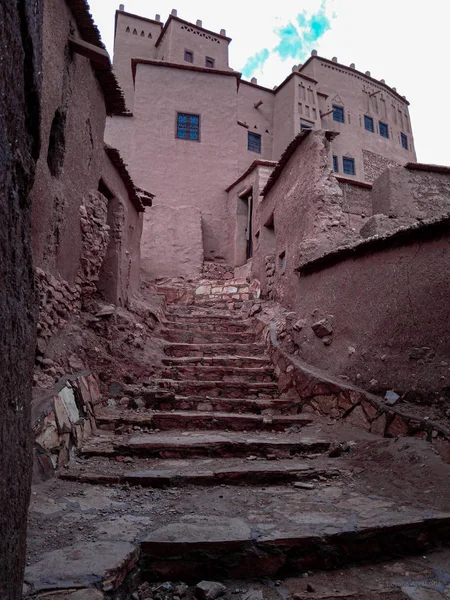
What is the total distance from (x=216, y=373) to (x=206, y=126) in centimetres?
1257

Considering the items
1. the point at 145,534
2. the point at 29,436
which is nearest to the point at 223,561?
the point at 145,534

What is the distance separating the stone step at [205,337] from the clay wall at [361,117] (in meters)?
18.6

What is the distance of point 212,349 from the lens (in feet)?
23.5

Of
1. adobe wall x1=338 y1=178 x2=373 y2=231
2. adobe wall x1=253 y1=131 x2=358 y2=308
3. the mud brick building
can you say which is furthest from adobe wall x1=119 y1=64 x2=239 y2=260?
adobe wall x1=253 y1=131 x2=358 y2=308

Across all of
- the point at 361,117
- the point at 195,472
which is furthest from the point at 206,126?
the point at 195,472

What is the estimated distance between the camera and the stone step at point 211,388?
19.1 ft

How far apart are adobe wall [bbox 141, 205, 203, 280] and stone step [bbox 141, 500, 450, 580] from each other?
10.4 metres

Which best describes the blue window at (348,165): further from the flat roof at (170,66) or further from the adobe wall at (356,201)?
the adobe wall at (356,201)

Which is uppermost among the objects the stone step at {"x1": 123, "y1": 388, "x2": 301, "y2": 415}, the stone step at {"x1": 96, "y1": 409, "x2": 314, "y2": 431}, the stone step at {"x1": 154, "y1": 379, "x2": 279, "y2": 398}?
the stone step at {"x1": 154, "y1": 379, "x2": 279, "y2": 398}

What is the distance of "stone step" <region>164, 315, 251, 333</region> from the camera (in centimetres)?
800

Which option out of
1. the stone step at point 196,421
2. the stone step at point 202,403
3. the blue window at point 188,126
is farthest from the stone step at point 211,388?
the blue window at point 188,126

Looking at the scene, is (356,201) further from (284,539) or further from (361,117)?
(361,117)

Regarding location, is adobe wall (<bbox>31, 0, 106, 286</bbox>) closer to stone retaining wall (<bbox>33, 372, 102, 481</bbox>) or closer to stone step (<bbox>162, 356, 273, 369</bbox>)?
stone retaining wall (<bbox>33, 372, 102, 481</bbox>)

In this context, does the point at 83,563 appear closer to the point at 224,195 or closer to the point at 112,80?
the point at 112,80
